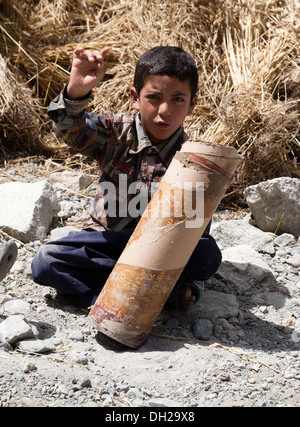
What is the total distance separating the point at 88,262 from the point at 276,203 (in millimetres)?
1392

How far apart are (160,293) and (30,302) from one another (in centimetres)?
66

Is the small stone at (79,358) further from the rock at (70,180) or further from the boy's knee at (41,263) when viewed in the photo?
the rock at (70,180)

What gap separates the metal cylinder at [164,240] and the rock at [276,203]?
123 cm

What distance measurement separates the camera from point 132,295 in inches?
83.9

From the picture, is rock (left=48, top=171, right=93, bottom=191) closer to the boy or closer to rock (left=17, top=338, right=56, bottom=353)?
the boy

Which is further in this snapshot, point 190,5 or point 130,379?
point 190,5

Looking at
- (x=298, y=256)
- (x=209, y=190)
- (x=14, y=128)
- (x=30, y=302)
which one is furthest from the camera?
(x=14, y=128)

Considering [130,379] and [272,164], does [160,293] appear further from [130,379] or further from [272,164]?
[272,164]

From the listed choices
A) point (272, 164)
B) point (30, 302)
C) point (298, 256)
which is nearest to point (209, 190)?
point (30, 302)

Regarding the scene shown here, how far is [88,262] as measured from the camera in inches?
98.1

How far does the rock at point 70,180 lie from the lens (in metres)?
3.81

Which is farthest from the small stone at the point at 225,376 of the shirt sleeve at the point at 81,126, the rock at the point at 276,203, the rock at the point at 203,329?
the rock at the point at 276,203

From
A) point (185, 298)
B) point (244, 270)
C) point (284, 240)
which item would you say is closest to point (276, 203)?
point (284, 240)

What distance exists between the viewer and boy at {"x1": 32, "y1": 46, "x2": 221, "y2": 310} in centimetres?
247
